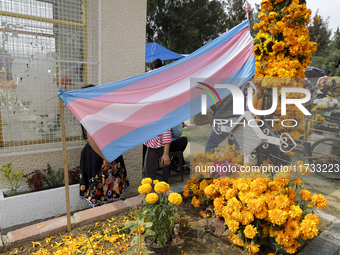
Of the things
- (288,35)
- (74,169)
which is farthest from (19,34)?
(288,35)

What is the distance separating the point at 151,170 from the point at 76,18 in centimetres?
247

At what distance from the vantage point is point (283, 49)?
9.41ft

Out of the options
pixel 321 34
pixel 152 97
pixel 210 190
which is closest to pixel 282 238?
pixel 210 190

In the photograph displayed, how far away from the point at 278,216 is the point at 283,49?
1949mm

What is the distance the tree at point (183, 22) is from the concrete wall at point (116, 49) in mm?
12511

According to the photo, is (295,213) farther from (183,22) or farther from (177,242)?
(183,22)

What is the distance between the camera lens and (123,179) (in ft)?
11.4

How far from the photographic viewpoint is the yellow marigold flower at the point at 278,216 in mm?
1995

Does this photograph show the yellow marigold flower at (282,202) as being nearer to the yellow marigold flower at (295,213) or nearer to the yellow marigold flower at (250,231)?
the yellow marigold flower at (295,213)

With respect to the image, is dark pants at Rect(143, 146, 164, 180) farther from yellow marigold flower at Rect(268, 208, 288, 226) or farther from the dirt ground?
yellow marigold flower at Rect(268, 208, 288, 226)

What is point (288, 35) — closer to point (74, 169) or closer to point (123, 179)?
point (123, 179)

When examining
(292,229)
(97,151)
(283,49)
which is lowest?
(292,229)

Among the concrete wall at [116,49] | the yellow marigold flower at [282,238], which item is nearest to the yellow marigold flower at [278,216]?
the yellow marigold flower at [282,238]

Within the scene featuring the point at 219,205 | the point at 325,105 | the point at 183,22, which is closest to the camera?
the point at 219,205
